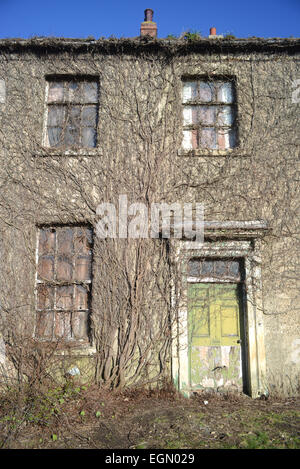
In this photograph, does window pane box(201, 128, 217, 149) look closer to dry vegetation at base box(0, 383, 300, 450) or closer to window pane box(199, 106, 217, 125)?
window pane box(199, 106, 217, 125)

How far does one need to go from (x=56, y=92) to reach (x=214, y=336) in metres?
5.24

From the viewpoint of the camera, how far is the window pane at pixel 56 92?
6.29m

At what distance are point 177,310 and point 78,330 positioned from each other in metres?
1.66

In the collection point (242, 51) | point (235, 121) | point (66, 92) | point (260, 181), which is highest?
point (242, 51)

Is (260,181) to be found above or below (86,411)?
above

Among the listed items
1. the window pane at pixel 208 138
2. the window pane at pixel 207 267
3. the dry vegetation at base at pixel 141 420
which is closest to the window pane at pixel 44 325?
the dry vegetation at base at pixel 141 420

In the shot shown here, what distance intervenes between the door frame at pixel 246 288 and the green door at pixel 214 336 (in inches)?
5.8

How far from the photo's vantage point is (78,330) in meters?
5.53

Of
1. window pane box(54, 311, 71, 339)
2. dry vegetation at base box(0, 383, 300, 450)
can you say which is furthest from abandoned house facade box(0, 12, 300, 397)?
dry vegetation at base box(0, 383, 300, 450)

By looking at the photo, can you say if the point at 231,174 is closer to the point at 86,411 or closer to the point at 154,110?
the point at 154,110

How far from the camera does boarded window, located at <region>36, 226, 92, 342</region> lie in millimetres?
5531

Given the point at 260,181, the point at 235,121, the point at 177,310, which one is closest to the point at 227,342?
the point at 177,310

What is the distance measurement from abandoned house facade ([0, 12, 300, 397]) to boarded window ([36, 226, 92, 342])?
2 centimetres

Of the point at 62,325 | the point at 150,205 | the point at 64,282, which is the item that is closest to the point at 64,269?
the point at 64,282
